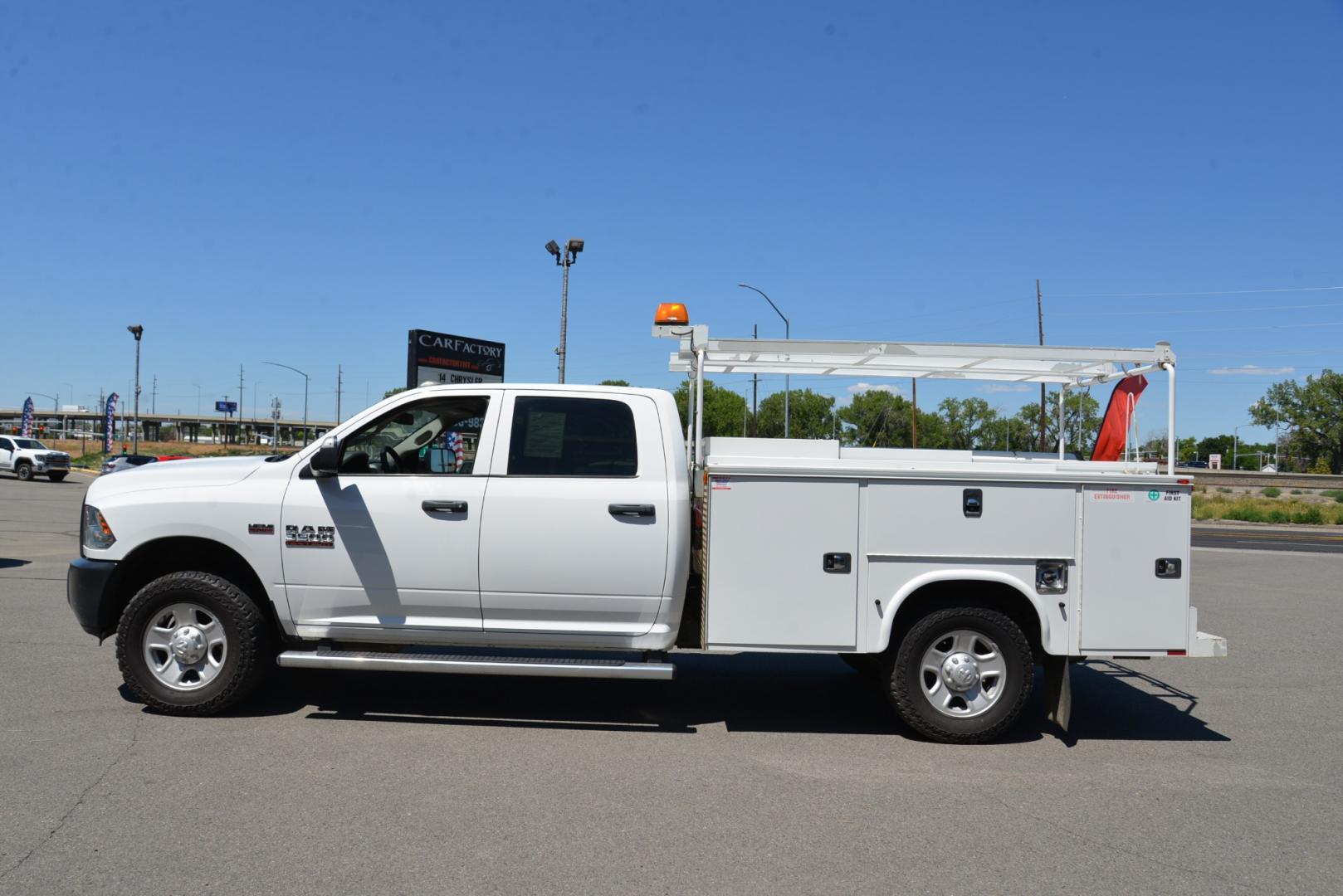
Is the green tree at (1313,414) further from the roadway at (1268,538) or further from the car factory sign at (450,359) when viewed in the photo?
the car factory sign at (450,359)

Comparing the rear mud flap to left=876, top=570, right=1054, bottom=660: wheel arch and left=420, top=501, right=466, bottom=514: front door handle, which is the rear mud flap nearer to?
left=876, top=570, right=1054, bottom=660: wheel arch

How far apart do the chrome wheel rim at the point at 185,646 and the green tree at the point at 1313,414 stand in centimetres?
10023

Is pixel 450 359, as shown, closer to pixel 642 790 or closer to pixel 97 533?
pixel 97 533

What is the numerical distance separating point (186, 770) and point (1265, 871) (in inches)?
198

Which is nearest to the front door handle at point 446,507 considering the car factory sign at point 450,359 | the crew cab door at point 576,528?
the crew cab door at point 576,528

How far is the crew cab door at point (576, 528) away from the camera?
565 centimetres

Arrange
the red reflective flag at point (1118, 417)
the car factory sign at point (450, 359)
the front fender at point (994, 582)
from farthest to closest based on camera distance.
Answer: the car factory sign at point (450, 359)
the red reflective flag at point (1118, 417)
the front fender at point (994, 582)

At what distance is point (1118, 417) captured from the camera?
6918 mm

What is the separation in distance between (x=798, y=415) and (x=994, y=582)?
27.4m

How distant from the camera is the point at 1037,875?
3955mm

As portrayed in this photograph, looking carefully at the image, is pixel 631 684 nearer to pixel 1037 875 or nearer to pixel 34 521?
pixel 1037 875

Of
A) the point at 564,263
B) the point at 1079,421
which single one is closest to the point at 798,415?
the point at 564,263

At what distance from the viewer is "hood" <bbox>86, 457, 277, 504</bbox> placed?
5875 millimetres

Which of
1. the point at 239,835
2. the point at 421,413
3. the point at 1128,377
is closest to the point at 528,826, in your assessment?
the point at 239,835
